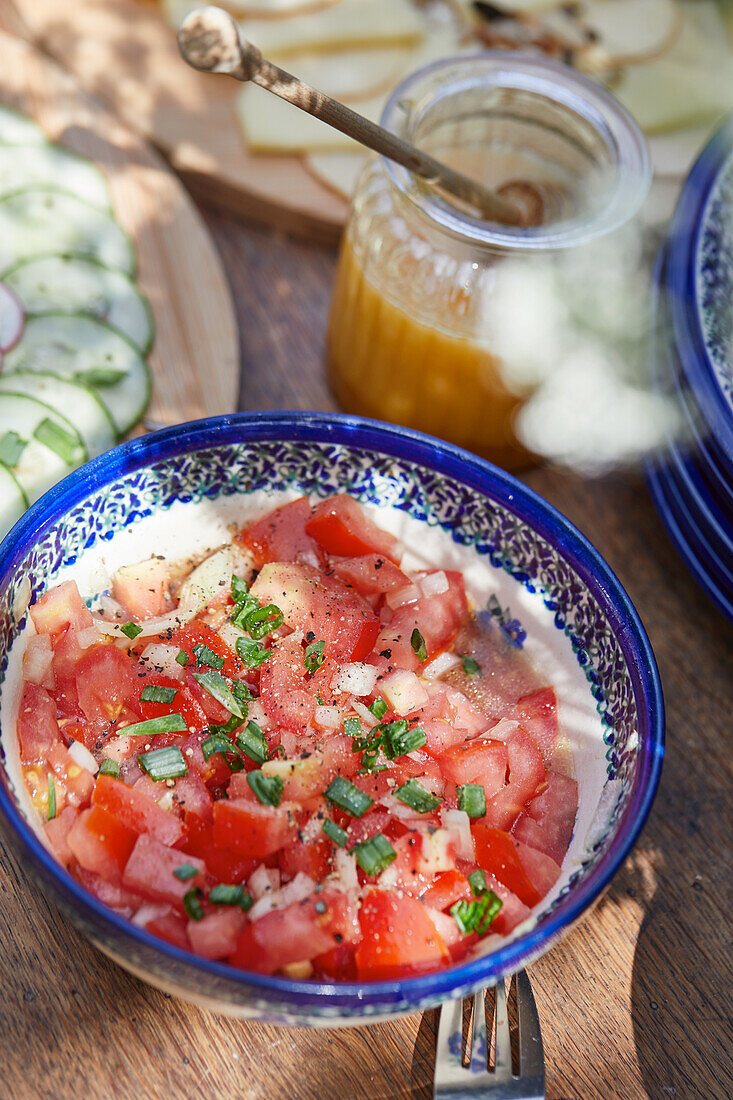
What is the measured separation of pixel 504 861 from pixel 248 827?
0.45 metres

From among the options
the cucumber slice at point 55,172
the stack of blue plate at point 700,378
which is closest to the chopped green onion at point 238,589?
the stack of blue plate at point 700,378

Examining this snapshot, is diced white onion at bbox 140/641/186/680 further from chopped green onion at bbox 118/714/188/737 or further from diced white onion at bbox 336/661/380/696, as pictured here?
diced white onion at bbox 336/661/380/696

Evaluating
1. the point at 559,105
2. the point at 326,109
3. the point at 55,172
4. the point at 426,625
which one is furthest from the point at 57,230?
the point at 426,625

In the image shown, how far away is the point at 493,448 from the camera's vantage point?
100 inches

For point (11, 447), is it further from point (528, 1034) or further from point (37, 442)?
point (528, 1034)

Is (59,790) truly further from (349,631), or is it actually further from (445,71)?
(445,71)

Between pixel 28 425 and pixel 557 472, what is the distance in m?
1.37

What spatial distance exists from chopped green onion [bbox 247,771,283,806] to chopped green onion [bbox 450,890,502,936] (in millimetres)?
347

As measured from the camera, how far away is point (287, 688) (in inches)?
72.6

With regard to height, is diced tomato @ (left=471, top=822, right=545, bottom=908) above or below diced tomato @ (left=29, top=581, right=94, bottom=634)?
above

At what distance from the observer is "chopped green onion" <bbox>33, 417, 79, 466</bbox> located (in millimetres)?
2289

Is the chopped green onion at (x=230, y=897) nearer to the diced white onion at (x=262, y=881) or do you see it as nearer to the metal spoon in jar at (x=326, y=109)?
the diced white onion at (x=262, y=881)

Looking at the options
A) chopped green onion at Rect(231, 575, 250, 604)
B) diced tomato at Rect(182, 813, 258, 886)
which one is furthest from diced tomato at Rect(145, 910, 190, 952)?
chopped green onion at Rect(231, 575, 250, 604)

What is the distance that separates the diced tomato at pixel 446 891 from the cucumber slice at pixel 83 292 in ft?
5.31
